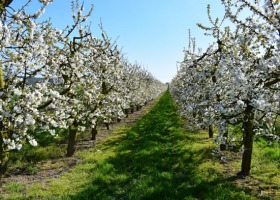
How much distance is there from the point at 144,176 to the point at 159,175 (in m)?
0.67

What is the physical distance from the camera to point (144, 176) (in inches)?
491

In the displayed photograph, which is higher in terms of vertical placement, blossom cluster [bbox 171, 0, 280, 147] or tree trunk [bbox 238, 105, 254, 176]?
blossom cluster [bbox 171, 0, 280, 147]

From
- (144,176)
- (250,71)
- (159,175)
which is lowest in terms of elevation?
(144,176)

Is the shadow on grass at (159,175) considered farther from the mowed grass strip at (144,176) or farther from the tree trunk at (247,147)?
the tree trunk at (247,147)

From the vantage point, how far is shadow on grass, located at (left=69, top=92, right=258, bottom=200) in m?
10.5

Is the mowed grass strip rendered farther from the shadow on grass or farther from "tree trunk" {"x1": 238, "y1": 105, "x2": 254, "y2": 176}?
"tree trunk" {"x1": 238, "y1": 105, "x2": 254, "y2": 176}

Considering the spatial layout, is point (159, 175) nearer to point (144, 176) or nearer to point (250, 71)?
point (144, 176)

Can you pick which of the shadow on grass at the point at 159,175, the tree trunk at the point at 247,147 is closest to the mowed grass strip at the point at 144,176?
the shadow on grass at the point at 159,175

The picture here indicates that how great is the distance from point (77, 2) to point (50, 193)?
979cm

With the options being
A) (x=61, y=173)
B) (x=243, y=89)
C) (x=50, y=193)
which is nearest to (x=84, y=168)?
(x=61, y=173)

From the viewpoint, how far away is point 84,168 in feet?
46.0

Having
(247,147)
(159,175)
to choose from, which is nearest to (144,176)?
(159,175)

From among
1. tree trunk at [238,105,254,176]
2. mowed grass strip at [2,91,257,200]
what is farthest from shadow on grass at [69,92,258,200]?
tree trunk at [238,105,254,176]

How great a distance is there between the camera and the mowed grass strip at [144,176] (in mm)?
10555
